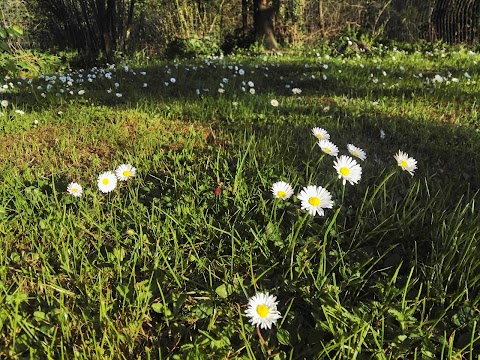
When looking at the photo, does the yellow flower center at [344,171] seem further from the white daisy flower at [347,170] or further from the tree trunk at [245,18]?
the tree trunk at [245,18]

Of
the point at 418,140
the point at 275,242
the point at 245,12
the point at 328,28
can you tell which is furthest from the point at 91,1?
the point at 275,242

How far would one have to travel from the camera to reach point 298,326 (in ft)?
4.67

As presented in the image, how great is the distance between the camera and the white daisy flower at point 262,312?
126 cm

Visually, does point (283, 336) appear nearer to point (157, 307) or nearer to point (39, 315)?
point (157, 307)

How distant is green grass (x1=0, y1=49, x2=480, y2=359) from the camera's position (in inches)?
54.2

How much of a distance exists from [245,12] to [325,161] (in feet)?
32.7

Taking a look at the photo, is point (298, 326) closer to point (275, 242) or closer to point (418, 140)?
point (275, 242)

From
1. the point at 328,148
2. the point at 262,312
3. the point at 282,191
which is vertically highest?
the point at 328,148

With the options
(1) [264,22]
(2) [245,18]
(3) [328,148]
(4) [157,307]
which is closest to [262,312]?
(4) [157,307]

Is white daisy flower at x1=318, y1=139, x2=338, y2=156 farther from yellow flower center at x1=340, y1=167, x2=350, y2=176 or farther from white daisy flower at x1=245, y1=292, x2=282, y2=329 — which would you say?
white daisy flower at x1=245, y1=292, x2=282, y2=329

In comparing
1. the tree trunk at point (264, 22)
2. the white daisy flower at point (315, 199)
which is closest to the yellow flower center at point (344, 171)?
the white daisy flower at point (315, 199)

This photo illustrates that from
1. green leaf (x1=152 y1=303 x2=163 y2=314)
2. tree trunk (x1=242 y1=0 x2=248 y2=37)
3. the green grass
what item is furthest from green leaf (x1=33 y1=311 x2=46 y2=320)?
tree trunk (x1=242 y1=0 x2=248 y2=37)

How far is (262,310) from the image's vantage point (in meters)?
1.31

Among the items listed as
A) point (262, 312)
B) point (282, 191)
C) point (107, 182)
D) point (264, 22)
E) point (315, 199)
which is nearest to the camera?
point (262, 312)
